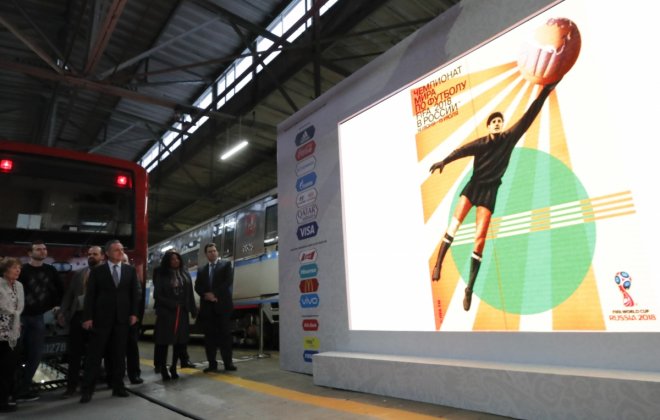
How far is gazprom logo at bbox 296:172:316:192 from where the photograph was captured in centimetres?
462

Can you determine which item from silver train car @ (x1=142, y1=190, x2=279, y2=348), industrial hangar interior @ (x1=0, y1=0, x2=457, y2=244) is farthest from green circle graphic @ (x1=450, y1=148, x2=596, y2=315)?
industrial hangar interior @ (x1=0, y1=0, x2=457, y2=244)

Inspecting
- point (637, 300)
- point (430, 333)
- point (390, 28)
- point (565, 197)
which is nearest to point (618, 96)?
point (565, 197)

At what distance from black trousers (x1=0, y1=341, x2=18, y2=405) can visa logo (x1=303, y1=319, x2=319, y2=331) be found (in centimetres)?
260

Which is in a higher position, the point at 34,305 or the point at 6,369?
the point at 34,305

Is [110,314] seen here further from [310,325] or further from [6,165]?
[6,165]

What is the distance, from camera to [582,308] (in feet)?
7.79

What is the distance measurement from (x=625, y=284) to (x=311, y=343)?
2.98m

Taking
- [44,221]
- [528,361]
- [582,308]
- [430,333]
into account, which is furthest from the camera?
[44,221]

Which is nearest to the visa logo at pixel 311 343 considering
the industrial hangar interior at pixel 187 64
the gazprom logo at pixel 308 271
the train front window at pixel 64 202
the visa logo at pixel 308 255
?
the gazprom logo at pixel 308 271

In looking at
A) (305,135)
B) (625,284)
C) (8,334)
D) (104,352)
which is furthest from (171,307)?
(625,284)

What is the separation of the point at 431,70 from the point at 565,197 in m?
1.51

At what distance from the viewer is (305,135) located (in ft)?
15.9

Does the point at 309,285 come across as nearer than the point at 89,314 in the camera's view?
No

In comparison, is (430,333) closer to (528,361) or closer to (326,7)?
(528,361)
